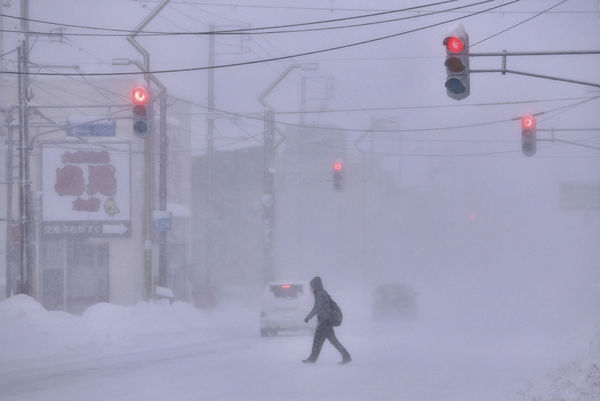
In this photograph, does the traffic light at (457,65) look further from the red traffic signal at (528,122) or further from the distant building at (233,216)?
the distant building at (233,216)

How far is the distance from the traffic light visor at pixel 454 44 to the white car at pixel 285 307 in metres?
15.1

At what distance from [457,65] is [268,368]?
6.81 metres

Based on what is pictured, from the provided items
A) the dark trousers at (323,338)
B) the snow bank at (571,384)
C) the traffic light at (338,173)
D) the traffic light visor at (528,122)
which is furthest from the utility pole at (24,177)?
the snow bank at (571,384)

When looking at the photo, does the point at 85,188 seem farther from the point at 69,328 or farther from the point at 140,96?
the point at 140,96

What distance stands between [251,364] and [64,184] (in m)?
22.8

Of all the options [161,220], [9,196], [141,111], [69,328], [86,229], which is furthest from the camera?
[86,229]

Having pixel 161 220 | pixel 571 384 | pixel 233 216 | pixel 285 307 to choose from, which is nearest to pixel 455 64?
pixel 571 384

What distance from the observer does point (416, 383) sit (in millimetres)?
15211

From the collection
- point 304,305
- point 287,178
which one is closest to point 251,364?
point 304,305

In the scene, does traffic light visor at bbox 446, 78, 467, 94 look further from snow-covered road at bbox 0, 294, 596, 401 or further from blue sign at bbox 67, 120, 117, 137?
blue sign at bbox 67, 120, 117, 137

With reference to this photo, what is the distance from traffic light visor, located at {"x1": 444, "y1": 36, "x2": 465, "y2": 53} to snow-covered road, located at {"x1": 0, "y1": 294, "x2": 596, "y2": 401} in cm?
515

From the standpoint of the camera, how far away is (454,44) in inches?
555

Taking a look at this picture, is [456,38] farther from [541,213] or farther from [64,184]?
[541,213]

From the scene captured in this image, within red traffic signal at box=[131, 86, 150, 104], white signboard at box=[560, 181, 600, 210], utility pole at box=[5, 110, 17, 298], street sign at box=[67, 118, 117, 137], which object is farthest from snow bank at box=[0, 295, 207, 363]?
white signboard at box=[560, 181, 600, 210]
